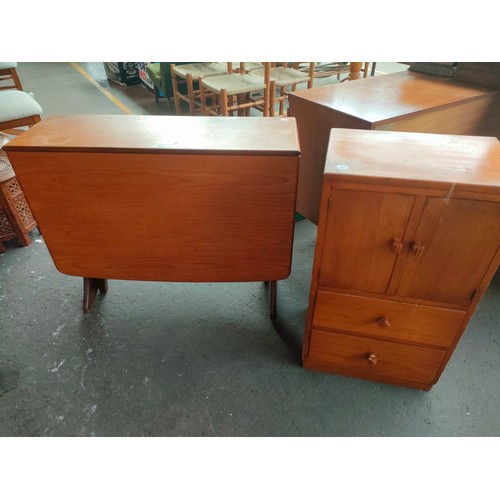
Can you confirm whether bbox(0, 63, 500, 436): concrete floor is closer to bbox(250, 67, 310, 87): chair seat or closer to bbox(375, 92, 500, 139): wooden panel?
bbox(375, 92, 500, 139): wooden panel

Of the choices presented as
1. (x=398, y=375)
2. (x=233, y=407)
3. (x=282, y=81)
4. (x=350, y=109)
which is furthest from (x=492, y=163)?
Answer: (x=282, y=81)

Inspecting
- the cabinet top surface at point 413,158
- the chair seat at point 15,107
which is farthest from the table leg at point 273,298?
the chair seat at point 15,107

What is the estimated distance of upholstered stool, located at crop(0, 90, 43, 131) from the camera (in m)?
2.27

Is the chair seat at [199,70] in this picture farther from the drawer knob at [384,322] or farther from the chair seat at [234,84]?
the drawer knob at [384,322]

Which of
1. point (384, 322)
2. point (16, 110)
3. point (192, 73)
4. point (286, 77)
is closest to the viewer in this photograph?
point (384, 322)

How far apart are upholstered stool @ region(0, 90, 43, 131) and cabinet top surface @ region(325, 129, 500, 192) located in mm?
2182

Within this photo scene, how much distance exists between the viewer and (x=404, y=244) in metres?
0.98

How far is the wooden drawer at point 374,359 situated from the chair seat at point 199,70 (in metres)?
2.66

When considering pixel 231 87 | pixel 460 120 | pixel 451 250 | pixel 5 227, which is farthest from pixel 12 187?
pixel 460 120

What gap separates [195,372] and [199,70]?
A: 2.85 m

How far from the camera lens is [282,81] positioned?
300 centimetres

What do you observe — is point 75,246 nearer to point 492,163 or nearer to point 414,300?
point 414,300

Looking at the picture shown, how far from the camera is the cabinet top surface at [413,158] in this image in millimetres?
872

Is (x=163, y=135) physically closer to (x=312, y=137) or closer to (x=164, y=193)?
(x=164, y=193)
